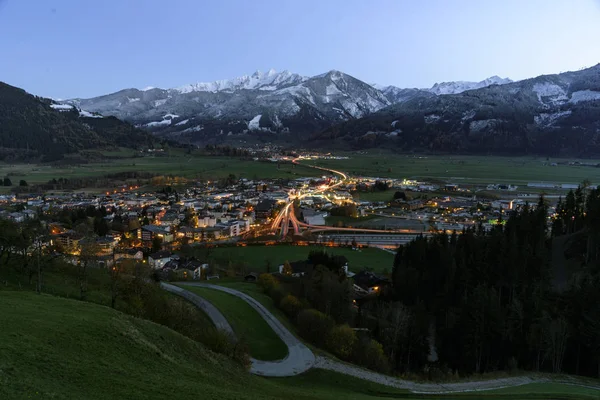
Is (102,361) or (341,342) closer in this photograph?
(102,361)

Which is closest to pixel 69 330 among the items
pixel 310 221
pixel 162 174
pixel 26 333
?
pixel 26 333

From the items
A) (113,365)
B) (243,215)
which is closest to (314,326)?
(113,365)

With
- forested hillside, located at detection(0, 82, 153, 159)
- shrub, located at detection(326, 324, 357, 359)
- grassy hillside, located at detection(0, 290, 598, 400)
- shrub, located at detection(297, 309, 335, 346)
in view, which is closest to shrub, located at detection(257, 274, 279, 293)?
shrub, located at detection(297, 309, 335, 346)

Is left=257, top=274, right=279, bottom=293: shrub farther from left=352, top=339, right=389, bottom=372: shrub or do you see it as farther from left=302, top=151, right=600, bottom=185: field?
left=302, top=151, right=600, bottom=185: field

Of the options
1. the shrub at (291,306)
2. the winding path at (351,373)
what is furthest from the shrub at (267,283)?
the winding path at (351,373)

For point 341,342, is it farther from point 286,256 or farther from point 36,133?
point 36,133

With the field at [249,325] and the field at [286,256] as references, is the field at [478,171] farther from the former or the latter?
the field at [249,325]
